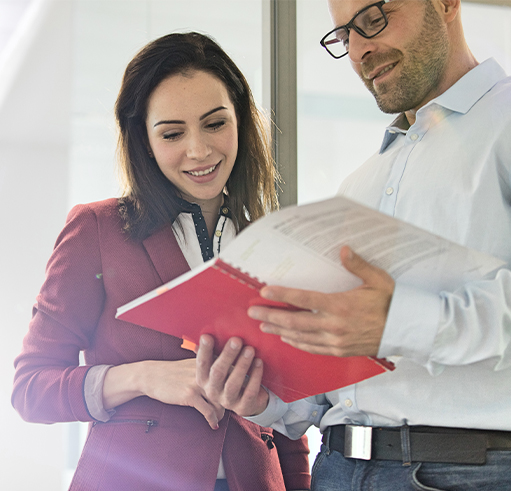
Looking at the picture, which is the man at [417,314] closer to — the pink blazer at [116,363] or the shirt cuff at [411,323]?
the shirt cuff at [411,323]

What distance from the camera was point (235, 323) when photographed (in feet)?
2.98

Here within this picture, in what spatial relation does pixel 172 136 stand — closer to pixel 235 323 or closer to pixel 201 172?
pixel 201 172

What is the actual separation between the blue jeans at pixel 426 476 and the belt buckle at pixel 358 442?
2 cm

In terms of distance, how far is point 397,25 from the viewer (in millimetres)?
1316

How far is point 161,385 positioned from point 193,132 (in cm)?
66

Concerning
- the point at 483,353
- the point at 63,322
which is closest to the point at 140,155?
the point at 63,322

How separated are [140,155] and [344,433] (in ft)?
3.01

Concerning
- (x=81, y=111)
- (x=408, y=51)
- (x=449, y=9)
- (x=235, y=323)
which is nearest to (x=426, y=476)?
(x=235, y=323)

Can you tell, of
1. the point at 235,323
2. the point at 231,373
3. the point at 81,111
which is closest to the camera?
the point at 235,323

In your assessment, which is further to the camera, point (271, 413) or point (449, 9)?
point (449, 9)

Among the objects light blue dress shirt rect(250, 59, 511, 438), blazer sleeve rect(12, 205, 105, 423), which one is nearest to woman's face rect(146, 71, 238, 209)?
blazer sleeve rect(12, 205, 105, 423)

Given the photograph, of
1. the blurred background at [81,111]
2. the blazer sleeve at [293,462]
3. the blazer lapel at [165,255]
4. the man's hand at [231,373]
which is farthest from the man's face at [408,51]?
the blurred background at [81,111]

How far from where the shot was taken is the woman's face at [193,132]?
57.2 inches

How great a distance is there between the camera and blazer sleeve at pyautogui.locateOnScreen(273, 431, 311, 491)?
1438mm
